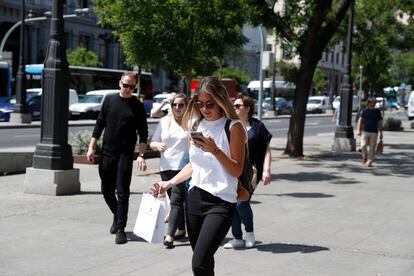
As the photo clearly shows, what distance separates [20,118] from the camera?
32719 mm

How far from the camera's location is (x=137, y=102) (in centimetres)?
748

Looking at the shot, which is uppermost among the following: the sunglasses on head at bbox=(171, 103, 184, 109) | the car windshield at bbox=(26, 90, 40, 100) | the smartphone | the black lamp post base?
the sunglasses on head at bbox=(171, 103, 184, 109)

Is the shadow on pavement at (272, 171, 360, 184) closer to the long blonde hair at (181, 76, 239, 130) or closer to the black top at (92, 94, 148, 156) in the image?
the black top at (92, 94, 148, 156)

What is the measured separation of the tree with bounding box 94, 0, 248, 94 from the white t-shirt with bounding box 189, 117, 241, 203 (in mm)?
11223

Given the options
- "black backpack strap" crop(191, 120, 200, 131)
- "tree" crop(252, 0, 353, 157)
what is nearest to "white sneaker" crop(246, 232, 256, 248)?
"black backpack strap" crop(191, 120, 200, 131)

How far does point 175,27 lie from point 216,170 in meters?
11.5

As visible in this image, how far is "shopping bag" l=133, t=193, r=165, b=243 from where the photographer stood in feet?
17.7

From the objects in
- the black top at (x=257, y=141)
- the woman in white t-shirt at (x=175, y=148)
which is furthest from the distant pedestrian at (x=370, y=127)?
the woman in white t-shirt at (x=175, y=148)

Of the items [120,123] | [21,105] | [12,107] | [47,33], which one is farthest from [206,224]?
[47,33]

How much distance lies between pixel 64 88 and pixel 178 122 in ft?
11.6

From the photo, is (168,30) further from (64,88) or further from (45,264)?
(45,264)

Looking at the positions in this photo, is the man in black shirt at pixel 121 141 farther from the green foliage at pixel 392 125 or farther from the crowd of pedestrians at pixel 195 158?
the green foliage at pixel 392 125

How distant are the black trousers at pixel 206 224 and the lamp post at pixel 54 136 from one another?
608 cm

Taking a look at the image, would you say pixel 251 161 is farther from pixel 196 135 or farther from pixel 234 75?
pixel 234 75
